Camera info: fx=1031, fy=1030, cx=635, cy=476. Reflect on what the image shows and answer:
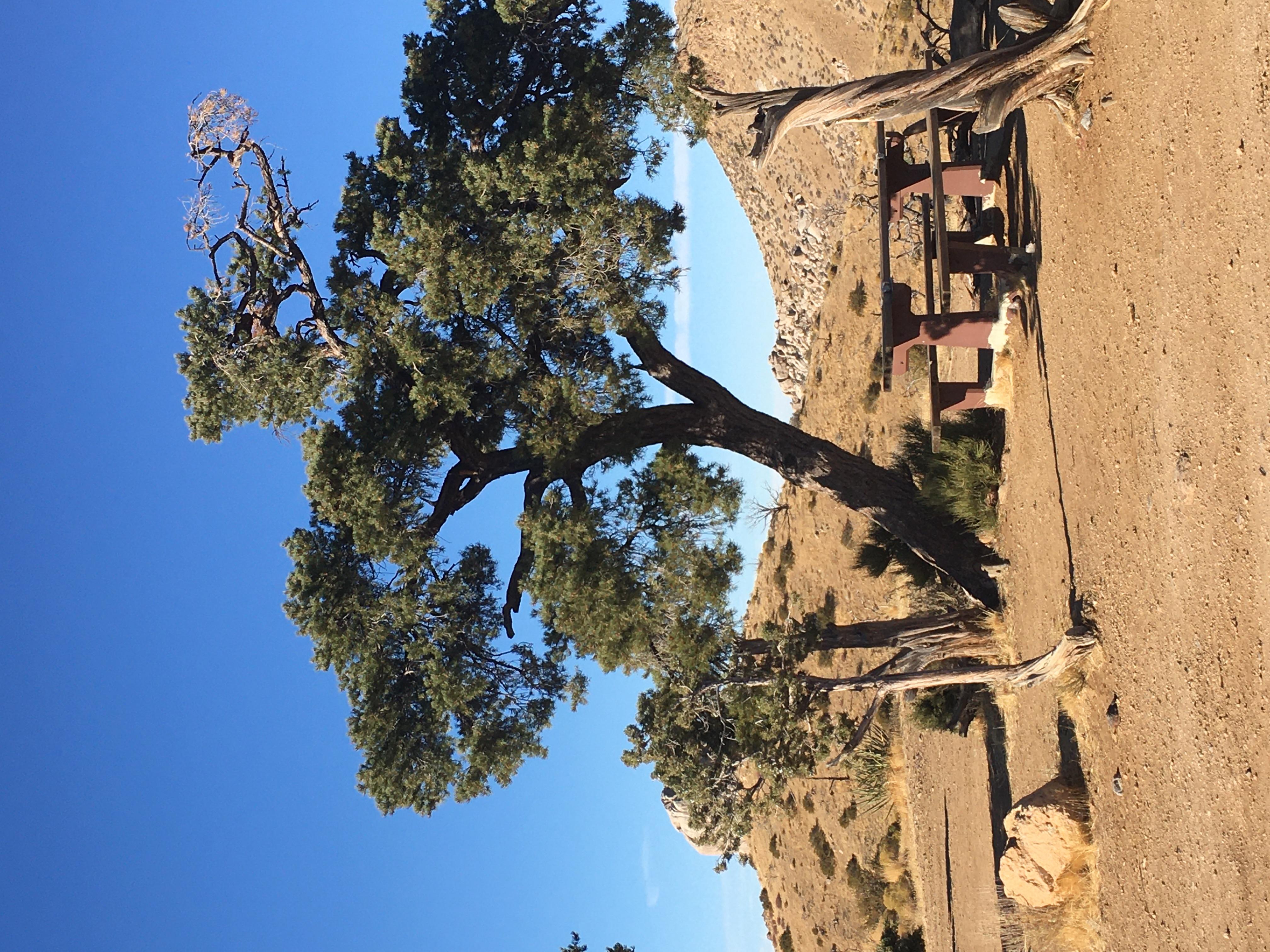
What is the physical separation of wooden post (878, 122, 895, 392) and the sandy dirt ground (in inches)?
66.6

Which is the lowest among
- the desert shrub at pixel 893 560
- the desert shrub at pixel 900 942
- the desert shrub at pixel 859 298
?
the desert shrub at pixel 900 942

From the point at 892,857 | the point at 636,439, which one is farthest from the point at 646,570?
the point at 892,857

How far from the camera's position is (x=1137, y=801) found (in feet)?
31.9

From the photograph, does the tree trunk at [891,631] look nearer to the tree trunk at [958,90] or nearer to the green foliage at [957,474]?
the green foliage at [957,474]

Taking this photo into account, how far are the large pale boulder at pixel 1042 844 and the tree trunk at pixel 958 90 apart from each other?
7218 millimetres

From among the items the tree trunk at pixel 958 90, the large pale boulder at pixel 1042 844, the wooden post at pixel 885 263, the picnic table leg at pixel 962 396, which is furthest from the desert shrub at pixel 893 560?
the tree trunk at pixel 958 90

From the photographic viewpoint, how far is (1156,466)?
9180 millimetres

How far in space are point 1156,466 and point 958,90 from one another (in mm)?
4669

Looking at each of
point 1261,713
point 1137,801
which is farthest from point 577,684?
point 1261,713

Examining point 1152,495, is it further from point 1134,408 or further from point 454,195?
point 454,195

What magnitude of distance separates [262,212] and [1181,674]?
13047 mm

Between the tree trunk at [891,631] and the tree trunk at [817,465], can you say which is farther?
the tree trunk at [817,465]

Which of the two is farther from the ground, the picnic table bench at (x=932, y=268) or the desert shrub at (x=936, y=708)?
the picnic table bench at (x=932, y=268)

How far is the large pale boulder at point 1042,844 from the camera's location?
1095cm
